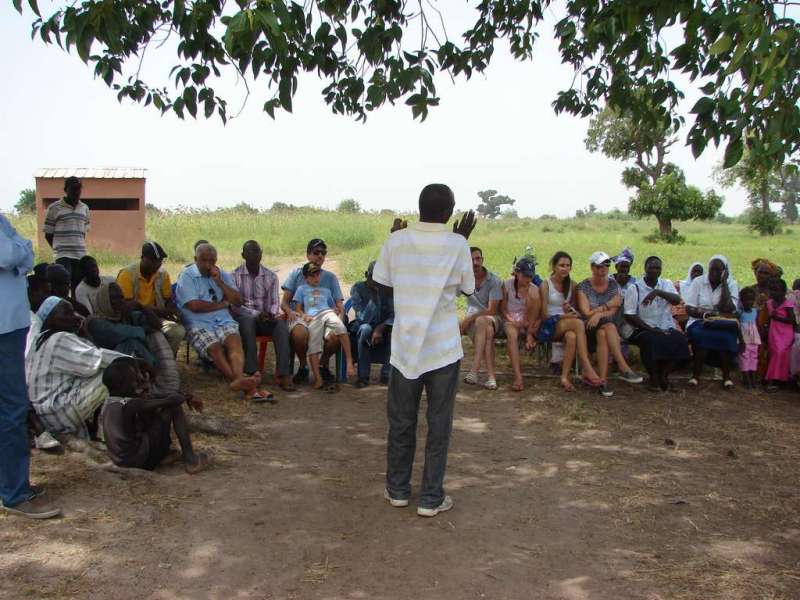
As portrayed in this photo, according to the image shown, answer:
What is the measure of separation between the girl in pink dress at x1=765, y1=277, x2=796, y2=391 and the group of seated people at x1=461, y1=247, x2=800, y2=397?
1cm

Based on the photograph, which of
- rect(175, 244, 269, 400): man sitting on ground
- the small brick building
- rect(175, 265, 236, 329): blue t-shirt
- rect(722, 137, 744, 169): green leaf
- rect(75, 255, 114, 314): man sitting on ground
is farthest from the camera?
the small brick building

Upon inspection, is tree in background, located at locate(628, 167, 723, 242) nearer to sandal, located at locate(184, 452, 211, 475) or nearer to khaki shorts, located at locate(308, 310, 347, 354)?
khaki shorts, located at locate(308, 310, 347, 354)

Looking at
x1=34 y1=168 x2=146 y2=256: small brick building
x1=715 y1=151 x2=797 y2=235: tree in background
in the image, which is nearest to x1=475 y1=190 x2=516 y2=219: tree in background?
x1=715 y1=151 x2=797 y2=235: tree in background

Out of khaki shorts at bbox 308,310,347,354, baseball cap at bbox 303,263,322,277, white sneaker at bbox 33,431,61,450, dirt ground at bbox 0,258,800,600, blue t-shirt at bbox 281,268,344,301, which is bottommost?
dirt ground at bbox 0,258,800,600

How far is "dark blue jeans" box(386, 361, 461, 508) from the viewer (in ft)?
14.8

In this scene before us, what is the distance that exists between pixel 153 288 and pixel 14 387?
334 centimetres

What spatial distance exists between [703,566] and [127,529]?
2.92 meters

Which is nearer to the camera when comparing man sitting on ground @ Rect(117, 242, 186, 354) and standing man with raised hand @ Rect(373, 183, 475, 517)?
standing man with raised hand @ Rect(373, 183, 475, 517)

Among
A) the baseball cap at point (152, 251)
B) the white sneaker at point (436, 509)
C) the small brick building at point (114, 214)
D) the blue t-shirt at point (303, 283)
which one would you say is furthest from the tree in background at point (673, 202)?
the white sneaker at point (436, 509)

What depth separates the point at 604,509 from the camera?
4.75 metres

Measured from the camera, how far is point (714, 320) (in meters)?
8.16

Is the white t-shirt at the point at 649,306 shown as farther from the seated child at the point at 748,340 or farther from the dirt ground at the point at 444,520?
the dirt ground at the point at 444,520

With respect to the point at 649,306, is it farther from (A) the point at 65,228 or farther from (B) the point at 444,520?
(A) the point at 65,228

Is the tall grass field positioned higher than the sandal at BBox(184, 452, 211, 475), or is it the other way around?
the tall grass field
